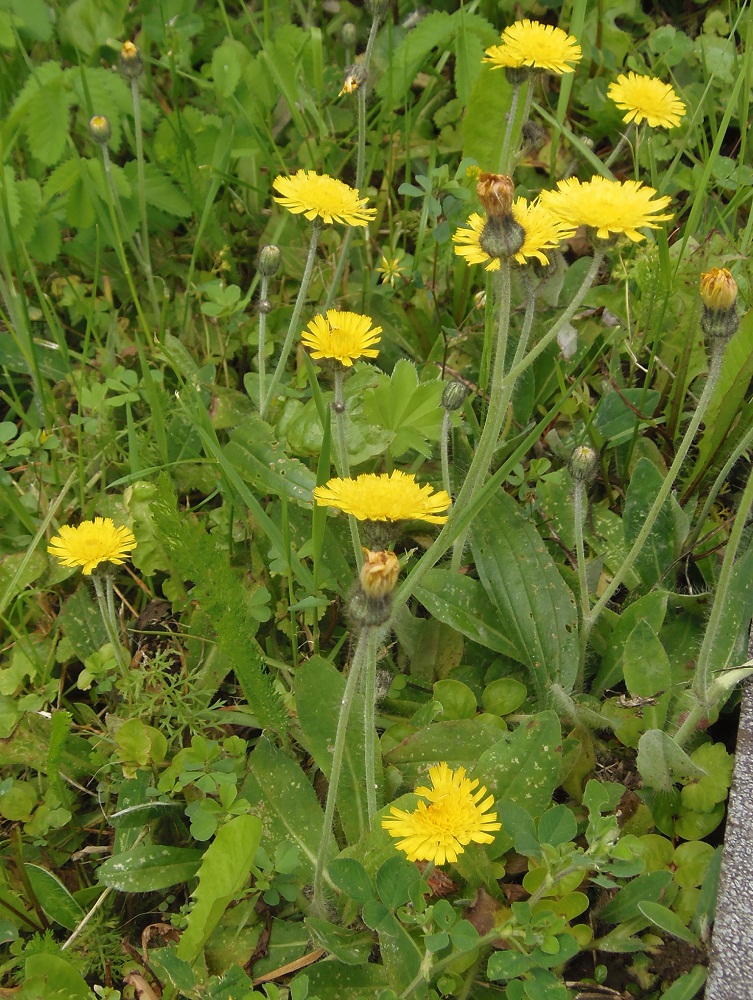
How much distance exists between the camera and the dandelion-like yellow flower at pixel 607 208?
1621 millimetres

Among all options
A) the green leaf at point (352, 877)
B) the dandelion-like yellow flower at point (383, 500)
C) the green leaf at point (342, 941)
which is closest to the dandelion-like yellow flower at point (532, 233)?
the dandelion-like yellow flower at point (383, 500)

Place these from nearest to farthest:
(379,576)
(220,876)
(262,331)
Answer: (379,576) → (220,876) → (262,331)

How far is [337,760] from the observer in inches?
58.1

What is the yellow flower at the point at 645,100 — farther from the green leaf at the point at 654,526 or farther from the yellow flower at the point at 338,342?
the yellow flower at the point at 338,342

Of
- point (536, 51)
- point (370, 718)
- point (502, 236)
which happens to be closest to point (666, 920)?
point (370, 718)

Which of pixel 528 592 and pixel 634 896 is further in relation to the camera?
pixel 528 592

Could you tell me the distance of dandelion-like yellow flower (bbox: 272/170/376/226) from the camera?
2.08m

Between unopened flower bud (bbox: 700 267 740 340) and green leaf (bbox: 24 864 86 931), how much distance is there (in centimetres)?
159

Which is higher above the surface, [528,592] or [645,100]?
[645,100]

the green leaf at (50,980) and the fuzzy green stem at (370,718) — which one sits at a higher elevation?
the fuzzy green stem at (370,718)

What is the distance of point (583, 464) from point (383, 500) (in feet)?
Result: 1.86

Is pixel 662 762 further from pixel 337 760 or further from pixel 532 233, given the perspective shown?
pixel 532 233

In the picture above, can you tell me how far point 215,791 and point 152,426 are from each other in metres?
1.03

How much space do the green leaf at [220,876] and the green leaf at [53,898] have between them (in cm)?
29
